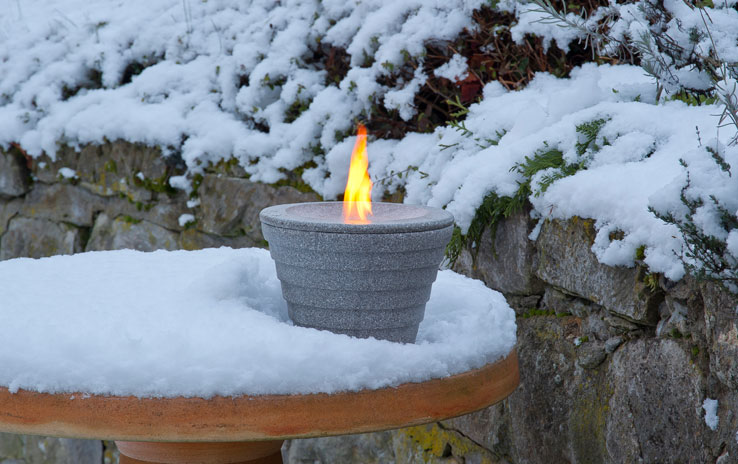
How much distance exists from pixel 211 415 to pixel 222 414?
0.05ft

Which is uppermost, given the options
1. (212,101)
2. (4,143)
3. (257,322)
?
(257,322)

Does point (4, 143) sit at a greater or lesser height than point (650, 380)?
lesser

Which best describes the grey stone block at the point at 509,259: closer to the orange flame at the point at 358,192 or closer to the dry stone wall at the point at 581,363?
the dry stone wall at the point at 581,363

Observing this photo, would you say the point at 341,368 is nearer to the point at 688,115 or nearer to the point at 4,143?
the point at 688,115

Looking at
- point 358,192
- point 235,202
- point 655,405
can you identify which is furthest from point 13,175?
point 655,405

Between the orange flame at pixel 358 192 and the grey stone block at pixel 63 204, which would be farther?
the grey stone block at pixel 63 204

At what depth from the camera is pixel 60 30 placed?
373 cm

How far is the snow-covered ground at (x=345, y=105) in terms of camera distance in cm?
142

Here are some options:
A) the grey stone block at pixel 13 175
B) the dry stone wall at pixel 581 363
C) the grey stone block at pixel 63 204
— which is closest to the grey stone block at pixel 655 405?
the dry stone wall at pixel 581 363

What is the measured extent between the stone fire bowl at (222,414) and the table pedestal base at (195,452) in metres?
0.27

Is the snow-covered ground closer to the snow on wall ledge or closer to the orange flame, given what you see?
the snow on wall ledge

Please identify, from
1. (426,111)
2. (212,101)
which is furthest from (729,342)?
(212,101)

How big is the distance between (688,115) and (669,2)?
37 cm

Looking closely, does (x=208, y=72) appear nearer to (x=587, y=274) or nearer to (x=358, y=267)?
(x=587, y=274)
